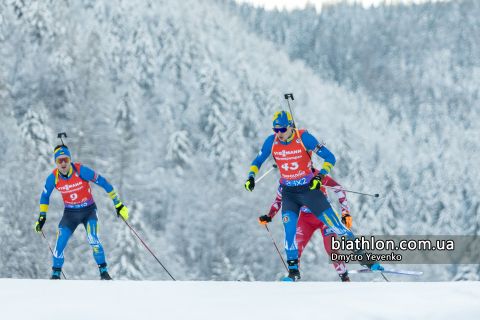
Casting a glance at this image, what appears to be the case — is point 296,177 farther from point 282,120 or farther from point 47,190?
point 47,190

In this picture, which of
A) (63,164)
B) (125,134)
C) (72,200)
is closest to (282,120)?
(63,164)

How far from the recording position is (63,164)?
701 cm

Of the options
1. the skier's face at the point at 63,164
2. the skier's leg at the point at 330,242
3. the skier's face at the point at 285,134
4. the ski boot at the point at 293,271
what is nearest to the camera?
the ski boot at the point at 293,271

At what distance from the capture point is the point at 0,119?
38.9 metres

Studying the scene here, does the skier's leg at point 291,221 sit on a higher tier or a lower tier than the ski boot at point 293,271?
higher

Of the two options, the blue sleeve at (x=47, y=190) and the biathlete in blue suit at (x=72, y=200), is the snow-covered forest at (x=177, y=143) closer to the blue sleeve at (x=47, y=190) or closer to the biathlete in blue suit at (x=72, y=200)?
the blue sleeve at (x=47, y=190)

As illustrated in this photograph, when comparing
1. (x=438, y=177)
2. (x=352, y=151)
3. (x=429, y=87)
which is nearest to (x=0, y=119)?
(x=352, y=151)

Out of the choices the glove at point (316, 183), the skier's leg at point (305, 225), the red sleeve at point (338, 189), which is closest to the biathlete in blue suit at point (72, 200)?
the skier's leg at point (305, 225)

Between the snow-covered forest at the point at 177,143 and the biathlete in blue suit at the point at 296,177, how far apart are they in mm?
18429

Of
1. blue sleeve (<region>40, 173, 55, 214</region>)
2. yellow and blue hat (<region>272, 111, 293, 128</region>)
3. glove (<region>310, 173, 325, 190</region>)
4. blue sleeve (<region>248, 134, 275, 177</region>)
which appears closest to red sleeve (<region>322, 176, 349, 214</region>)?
glove (<region>310, 173, 325, 190</region>)

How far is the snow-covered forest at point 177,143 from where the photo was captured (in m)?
31.8

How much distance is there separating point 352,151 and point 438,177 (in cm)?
954
